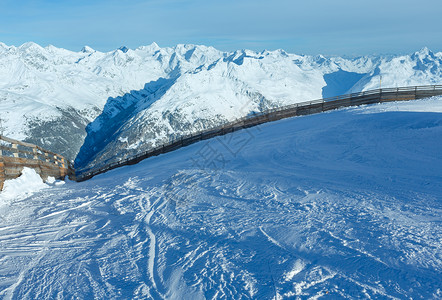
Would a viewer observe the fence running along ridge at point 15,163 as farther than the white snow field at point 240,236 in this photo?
Yes

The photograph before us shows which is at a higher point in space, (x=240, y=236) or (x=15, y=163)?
(x=15, y=163)

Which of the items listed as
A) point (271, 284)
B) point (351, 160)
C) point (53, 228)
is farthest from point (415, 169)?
point (53, 228)

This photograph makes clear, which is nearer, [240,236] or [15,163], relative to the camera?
[240,236]

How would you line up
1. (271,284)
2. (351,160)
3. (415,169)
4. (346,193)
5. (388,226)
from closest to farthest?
(271,284), (388,226), (346,193), (415,169), (351,160)

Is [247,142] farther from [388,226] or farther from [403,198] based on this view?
[388,226]

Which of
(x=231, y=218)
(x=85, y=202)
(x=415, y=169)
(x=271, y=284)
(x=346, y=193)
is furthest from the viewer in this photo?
(x=415, y=169)

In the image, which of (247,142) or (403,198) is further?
(247,142)

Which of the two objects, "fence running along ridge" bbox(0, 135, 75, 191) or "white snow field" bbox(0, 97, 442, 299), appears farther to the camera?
"fence running along ridge" bbox(0, 135, 75, 191)

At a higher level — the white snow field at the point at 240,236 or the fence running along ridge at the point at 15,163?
the fence running along ridge at the point at 15,163
